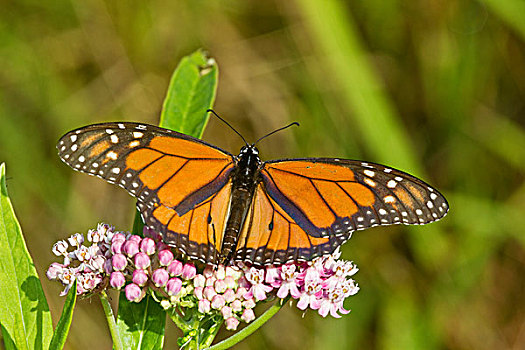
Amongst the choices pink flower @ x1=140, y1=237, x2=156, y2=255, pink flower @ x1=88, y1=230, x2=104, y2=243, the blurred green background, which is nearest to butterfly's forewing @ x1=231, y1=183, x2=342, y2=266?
pink flower @ x1=140, y1=237, x2=156, y2=255

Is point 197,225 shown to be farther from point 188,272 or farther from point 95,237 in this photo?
point 95,237

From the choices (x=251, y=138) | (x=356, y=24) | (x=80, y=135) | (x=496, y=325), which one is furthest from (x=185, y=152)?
(x=496, y=325)

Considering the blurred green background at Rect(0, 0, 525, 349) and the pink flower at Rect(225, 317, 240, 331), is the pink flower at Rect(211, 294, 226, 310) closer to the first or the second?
the pink flower at Rect(225, 317, 240, 331)

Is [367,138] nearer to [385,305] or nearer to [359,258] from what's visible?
[359,258]

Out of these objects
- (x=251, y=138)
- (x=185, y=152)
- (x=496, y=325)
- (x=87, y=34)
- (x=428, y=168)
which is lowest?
(x=496, y=325)

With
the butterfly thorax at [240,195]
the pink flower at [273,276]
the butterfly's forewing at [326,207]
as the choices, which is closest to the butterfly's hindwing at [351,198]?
the butterfly's forewing at [326,207]

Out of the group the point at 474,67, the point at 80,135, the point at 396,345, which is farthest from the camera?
the point at 474,67
